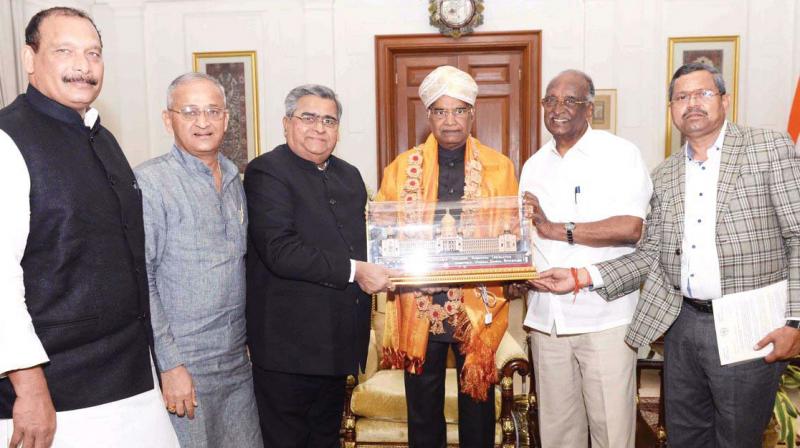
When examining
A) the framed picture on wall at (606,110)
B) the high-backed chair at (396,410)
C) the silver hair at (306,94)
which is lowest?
the high-backed chair at (396,410)

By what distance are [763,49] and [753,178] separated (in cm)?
392

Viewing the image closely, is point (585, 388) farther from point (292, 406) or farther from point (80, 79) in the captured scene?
point (80, 79)

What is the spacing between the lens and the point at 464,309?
8.39 ft

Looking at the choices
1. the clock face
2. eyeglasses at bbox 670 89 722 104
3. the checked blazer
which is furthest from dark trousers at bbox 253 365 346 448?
the clock face

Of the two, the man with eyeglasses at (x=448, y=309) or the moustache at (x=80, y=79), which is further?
the man with eyeglasses at (x=448, y=309)

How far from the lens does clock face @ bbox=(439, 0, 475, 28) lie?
5.44m

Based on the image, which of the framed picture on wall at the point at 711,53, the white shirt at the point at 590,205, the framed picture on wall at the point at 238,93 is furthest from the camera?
the framed picture on wall at the point at 238,93

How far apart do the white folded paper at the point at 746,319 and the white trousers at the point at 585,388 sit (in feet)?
1.29

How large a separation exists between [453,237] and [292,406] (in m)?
0.95

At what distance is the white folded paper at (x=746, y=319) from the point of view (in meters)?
2.22

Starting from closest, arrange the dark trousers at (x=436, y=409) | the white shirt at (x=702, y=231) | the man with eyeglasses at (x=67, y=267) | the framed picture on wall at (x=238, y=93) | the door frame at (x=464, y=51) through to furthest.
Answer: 1. the man with eyeglasses at (x=67, y=267)
2. the white shirt at (x=702, y=231)
3. the dark trousers at (x=436, y=409)
4. the door frame at (x=464, y=51)
5. the framed picture on wall at (x=238, y=93)

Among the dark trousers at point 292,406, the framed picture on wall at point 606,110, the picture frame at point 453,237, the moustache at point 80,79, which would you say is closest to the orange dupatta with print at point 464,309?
the picture frame at point 453,237

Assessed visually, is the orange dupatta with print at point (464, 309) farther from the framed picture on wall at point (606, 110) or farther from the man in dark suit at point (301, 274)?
the framed picture on wall at point (606, 110)

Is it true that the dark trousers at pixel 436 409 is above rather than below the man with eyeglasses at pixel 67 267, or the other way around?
below
